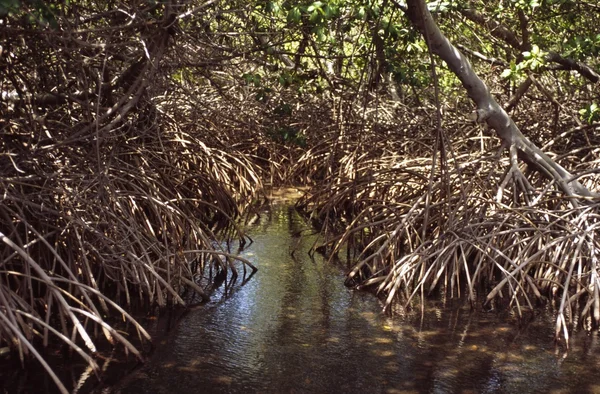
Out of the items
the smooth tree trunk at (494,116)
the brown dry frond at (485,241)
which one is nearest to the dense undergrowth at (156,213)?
the brown dry frond at (485,241)

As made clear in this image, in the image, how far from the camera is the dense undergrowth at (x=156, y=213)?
5.12 metres

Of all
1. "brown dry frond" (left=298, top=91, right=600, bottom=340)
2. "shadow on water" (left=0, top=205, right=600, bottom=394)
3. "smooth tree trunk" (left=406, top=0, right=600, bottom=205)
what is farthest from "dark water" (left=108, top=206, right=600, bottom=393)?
"smooth tree trunk" (left=406, top=0, right=600, bottom=205)

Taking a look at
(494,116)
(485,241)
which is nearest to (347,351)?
(485,241)

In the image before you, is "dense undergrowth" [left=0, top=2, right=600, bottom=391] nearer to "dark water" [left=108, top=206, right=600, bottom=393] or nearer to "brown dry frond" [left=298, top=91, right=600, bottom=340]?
"brown dry frond" [left=298, top=91, right=600, bottom=340]

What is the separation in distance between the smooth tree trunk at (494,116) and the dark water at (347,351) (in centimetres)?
110

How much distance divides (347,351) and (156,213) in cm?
198

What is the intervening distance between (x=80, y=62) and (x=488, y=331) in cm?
297

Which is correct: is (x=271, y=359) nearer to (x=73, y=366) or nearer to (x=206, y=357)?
(x=206, y=357)

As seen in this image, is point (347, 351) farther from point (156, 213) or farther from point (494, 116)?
point (494, 116)

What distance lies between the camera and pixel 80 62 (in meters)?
5.34

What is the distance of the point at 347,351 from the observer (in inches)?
199

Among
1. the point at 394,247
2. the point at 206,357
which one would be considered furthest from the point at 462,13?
the point at 206,357

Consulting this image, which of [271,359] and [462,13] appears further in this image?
[462,13]

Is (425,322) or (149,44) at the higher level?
(149,44)
